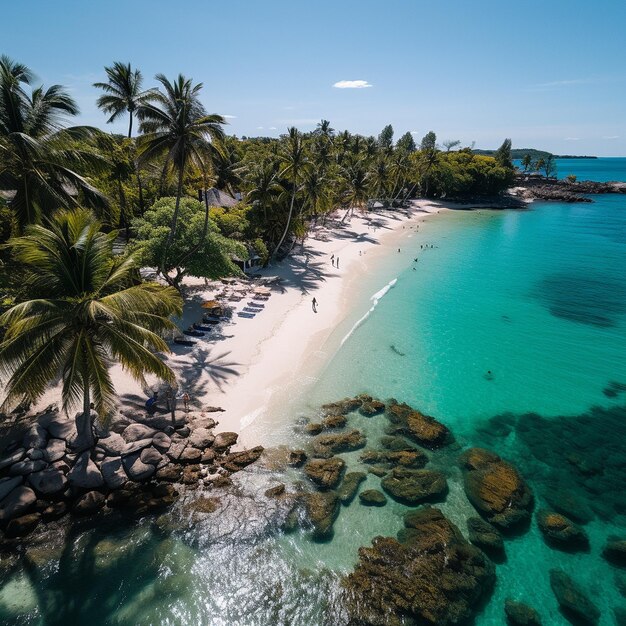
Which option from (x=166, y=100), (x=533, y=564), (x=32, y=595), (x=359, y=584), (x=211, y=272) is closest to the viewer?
(x=32, y=595)

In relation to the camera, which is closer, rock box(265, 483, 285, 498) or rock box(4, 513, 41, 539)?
rock box(4, 513, 41, 539)

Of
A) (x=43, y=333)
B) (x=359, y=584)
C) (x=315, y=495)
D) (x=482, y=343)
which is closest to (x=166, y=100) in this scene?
(x=43, y=333)

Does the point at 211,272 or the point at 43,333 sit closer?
the point at 43,333

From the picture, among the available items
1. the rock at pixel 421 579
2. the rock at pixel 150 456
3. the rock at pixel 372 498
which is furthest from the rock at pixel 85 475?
the rock at pixel 372 498

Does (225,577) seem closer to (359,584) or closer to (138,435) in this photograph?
(359,584)

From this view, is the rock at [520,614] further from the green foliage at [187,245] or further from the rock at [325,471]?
the green foliage at [187,245]

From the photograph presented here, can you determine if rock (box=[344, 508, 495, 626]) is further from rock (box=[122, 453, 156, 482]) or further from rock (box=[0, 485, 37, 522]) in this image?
rock (box=[0, 485, 37, 522])

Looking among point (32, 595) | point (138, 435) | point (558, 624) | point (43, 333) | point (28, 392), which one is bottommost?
point (558, 624)

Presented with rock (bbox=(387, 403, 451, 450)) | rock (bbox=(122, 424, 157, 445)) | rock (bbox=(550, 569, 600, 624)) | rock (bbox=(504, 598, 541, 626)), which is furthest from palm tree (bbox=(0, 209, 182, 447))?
rock (bbox=(550, 569, 600, 624))
